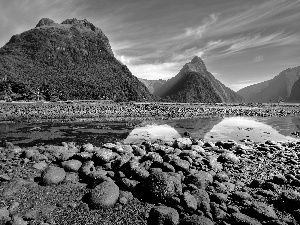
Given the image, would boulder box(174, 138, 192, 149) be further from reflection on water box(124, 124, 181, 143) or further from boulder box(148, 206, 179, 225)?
boulder box(148, 206, 179, 225)

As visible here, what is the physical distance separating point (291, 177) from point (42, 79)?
166 meters

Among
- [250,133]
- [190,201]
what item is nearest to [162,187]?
[190,201]

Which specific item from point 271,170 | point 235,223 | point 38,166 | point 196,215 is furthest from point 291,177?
point 38,166

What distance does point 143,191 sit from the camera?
9.04 meters

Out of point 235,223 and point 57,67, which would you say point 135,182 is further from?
point 57,67

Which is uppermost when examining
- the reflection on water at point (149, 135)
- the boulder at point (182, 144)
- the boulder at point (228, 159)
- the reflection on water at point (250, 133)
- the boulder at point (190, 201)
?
the boulder at point (182, 144)

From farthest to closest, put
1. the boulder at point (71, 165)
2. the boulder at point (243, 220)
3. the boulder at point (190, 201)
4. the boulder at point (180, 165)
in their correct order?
the boulder at point (71, 165) → the boulder at point (180, 165) → the boulder at point (190, 201) → the boulder at point (243, 220)

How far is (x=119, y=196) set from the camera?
29.2 ft

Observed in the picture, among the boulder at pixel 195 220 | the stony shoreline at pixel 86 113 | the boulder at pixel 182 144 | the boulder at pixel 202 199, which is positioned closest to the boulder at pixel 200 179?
the boulder at pixel 202 199

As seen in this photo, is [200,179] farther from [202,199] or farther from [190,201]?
[190,201]

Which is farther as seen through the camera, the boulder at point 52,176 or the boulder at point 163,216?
the boulder at point 52,176

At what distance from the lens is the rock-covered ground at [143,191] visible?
301 inches

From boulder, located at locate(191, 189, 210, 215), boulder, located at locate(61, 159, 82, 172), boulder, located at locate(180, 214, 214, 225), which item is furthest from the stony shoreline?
boulder, located at locate(180, 214, 214, 225)

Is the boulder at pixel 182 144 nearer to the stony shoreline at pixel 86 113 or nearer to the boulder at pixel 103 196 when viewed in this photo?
the boulder at pixel 103 196
